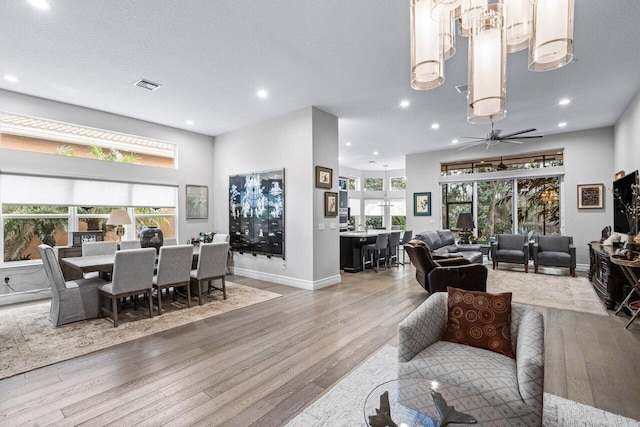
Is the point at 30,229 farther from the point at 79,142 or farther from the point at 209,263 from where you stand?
the point at 209,263

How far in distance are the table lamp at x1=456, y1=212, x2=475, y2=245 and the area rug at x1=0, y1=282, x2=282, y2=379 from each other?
19.0ft

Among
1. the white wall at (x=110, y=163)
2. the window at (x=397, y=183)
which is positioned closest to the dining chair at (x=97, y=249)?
the white wall at (x=110, y=163)

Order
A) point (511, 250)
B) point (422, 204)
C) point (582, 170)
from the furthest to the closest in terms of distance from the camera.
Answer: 1. point (422, 204)
2. point (511, 250)
3. point (582, 170)

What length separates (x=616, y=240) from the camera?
16.3 ft

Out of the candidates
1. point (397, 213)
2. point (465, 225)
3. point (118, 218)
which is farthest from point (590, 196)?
point (118, 218)

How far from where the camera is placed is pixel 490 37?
1.39 metres

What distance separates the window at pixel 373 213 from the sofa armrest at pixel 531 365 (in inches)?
436

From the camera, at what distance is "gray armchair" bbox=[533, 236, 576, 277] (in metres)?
6.27

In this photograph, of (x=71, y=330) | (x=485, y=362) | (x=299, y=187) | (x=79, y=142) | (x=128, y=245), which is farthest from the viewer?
(x=299, y=187)

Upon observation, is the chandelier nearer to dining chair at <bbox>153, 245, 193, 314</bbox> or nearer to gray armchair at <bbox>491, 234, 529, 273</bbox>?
dining chair at <bbox>153, 245, 193, 314</bbox>

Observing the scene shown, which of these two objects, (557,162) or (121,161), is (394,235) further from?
(121,161)

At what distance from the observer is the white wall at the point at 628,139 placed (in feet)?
15.8

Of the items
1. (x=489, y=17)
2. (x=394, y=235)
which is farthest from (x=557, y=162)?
(x=489, y=17)

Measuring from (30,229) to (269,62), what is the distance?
4673 mm
